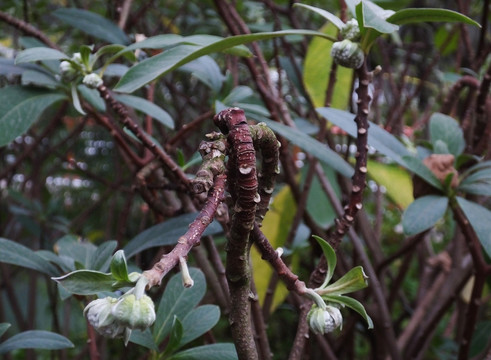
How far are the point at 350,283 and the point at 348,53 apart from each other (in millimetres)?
215

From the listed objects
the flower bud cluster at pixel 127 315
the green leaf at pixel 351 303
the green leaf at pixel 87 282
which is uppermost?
the flower bud cluster at pixel 127 315

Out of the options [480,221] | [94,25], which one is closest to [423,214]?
[480,221]

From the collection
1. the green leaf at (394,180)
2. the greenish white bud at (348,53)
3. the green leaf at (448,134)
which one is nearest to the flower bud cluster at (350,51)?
the greenish white bud at (348,53)

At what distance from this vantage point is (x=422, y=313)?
3.36ft

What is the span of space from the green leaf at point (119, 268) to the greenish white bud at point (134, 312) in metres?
0.03

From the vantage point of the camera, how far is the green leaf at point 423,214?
59cm

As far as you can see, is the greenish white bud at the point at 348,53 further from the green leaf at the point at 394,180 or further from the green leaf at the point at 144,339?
the green leaf at the point at 394,180

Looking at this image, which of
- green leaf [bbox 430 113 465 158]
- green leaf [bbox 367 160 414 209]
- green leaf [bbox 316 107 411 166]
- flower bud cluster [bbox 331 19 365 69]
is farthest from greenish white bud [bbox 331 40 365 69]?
green leaf [bbox 367 160 414 209]

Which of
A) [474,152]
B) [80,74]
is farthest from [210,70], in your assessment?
[474,152]

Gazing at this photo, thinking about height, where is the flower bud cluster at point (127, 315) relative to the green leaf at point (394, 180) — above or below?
above

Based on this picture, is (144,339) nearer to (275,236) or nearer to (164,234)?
(164,234)

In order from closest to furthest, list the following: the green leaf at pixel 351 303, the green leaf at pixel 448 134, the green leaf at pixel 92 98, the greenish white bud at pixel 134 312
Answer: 1. the greenish white bud at pixel 134 312
2. the green leaf at pixel 351 303
3. the green leaf at pixel 92 98
4. the green leaf at pixel 448 134

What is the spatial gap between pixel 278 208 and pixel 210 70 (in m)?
0.35

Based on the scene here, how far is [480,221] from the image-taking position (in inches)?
23.2
